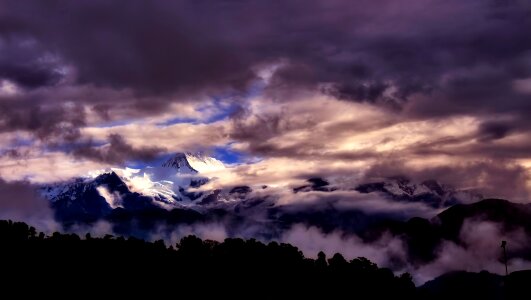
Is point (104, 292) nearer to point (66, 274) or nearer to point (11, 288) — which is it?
point (66, 274)

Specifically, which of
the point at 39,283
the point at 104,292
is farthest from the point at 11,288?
the point at 104,292

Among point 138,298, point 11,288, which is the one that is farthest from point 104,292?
point 11,288

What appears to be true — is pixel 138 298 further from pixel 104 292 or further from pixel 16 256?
pixel 16 256

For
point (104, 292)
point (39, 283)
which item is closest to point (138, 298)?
point (104, 292)

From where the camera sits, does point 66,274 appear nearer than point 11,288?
No

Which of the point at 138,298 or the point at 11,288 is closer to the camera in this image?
the point at 11,288

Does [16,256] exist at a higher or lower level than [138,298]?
higher

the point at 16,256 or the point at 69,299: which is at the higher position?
the point at 16,256

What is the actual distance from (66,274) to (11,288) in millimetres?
17082

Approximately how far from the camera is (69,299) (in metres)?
186

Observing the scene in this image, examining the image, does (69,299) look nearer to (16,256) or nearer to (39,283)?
(39,283)

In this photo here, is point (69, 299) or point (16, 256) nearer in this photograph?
point (69, 299)

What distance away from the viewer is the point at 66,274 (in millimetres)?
196000

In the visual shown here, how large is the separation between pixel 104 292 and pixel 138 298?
361 inches
